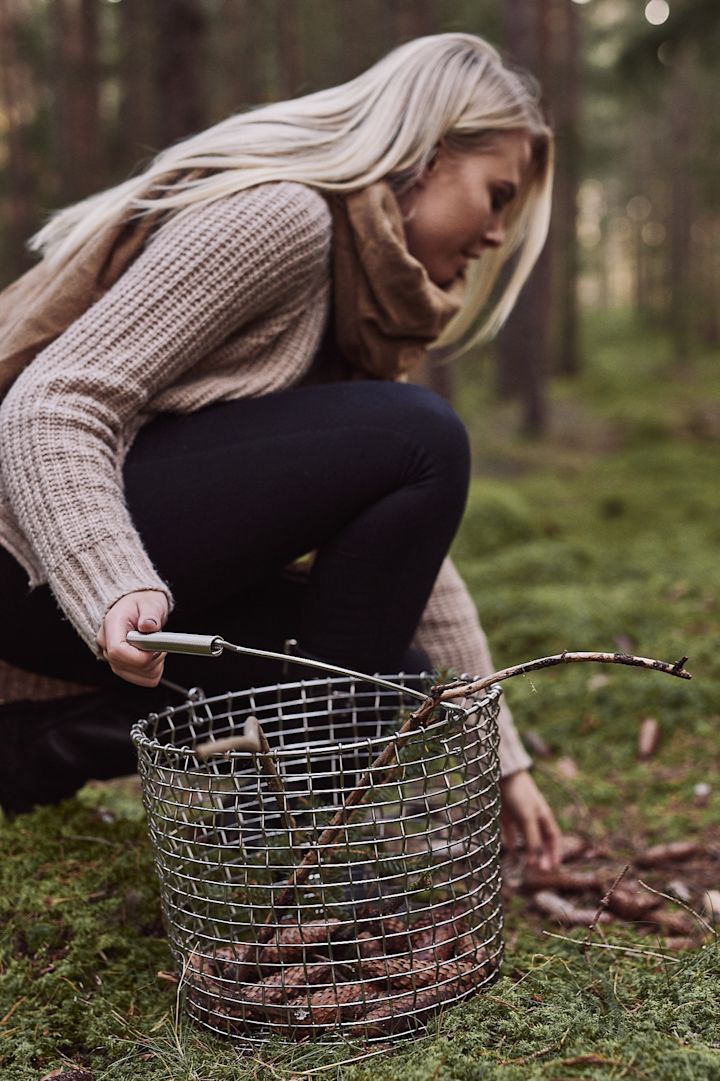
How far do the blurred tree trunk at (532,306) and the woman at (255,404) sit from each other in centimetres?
673

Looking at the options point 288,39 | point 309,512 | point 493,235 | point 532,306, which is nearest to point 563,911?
point 309,512

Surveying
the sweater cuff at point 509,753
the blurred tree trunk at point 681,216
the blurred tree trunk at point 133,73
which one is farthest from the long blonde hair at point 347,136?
the blurred tree trunk at point 681,216

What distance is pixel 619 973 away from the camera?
1.44 meters

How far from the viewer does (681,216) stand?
1702 cm

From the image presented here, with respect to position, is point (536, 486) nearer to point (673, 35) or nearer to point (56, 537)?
point (673, 35)

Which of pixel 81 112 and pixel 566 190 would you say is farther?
pixel 566 190

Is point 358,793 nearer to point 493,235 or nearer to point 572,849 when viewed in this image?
point 572,849

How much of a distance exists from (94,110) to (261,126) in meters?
10.3

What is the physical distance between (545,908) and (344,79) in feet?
24.9

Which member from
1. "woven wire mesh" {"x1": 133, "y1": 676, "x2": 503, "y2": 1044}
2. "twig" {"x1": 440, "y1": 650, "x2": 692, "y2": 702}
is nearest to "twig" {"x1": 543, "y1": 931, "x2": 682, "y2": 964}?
"woven wire mesh" {"x1": 133, "y1": 676, "x2": 503, "y2": 1044}

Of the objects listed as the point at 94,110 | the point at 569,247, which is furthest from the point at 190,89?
the point at 569,247

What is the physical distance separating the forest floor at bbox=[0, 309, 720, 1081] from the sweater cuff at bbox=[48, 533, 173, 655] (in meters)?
0.48

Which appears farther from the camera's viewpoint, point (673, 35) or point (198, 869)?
point (673, 35)

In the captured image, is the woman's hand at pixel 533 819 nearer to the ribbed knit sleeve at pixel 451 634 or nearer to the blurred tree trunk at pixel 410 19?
the ribbed knit sleeve at pixel 451 634
